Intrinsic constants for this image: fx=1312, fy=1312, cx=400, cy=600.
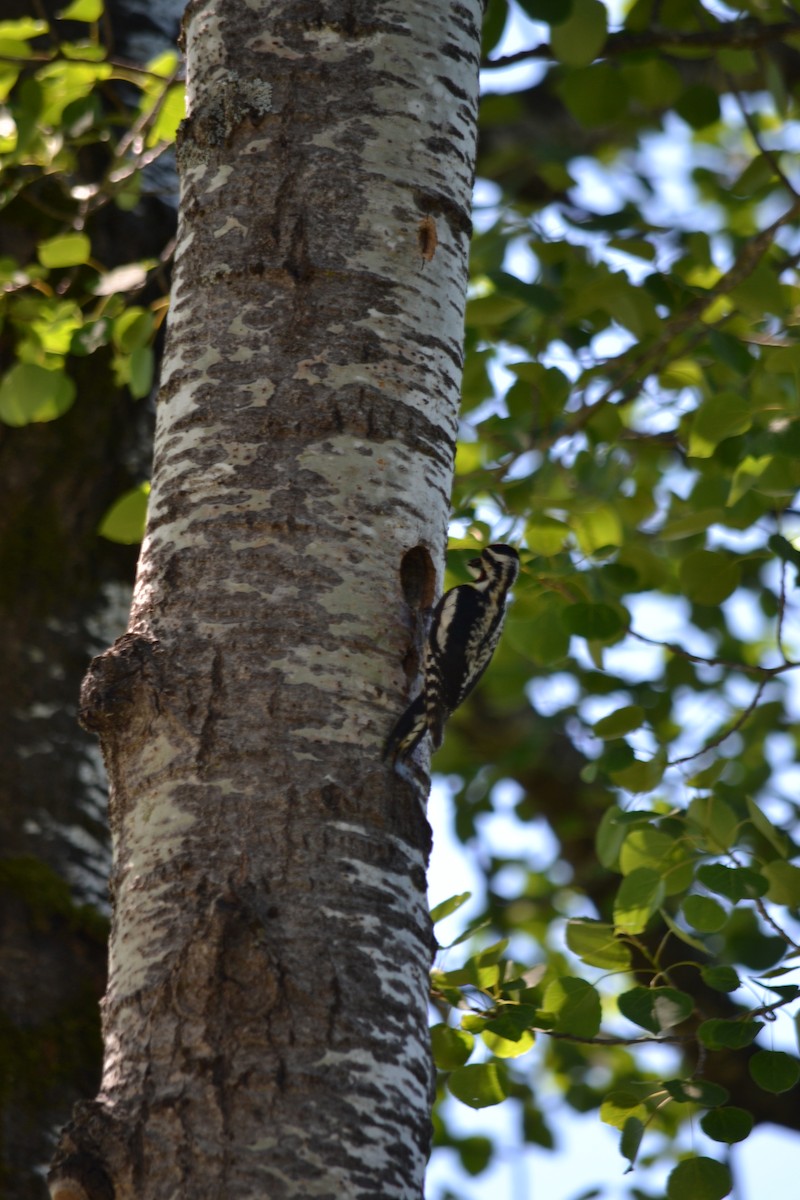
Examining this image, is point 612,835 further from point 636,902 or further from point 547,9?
point 547,9

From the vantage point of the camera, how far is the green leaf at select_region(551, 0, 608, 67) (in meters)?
2.58

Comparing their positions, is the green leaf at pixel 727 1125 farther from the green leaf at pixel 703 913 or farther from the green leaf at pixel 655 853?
the green leaf at pixel 655 853

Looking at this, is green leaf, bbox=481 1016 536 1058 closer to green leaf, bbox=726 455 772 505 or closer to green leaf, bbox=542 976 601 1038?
green leaf, bbox=542 976 601 1038

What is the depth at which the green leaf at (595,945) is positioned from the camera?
2213mm

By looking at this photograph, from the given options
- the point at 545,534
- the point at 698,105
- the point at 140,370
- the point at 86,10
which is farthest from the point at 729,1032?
the point at 86,10

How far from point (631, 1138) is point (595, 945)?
0.35 metres

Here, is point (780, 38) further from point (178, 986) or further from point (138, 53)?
point (178, 986)

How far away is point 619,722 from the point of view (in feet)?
8.29

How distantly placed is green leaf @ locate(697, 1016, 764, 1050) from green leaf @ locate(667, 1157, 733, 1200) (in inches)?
6.7

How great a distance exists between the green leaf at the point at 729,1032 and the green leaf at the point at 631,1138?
0.17 m

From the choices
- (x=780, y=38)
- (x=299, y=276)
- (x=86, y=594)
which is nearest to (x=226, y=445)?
(x=299, y=276)

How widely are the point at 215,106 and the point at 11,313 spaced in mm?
1444

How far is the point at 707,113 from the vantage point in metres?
3.45

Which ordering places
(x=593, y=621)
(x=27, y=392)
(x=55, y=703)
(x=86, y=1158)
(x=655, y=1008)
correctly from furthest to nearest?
(x=55, y=703) → (x=27, y=392) → (x=593, y=621) → (x=655, y=1008) → (x=86, y=1158)
